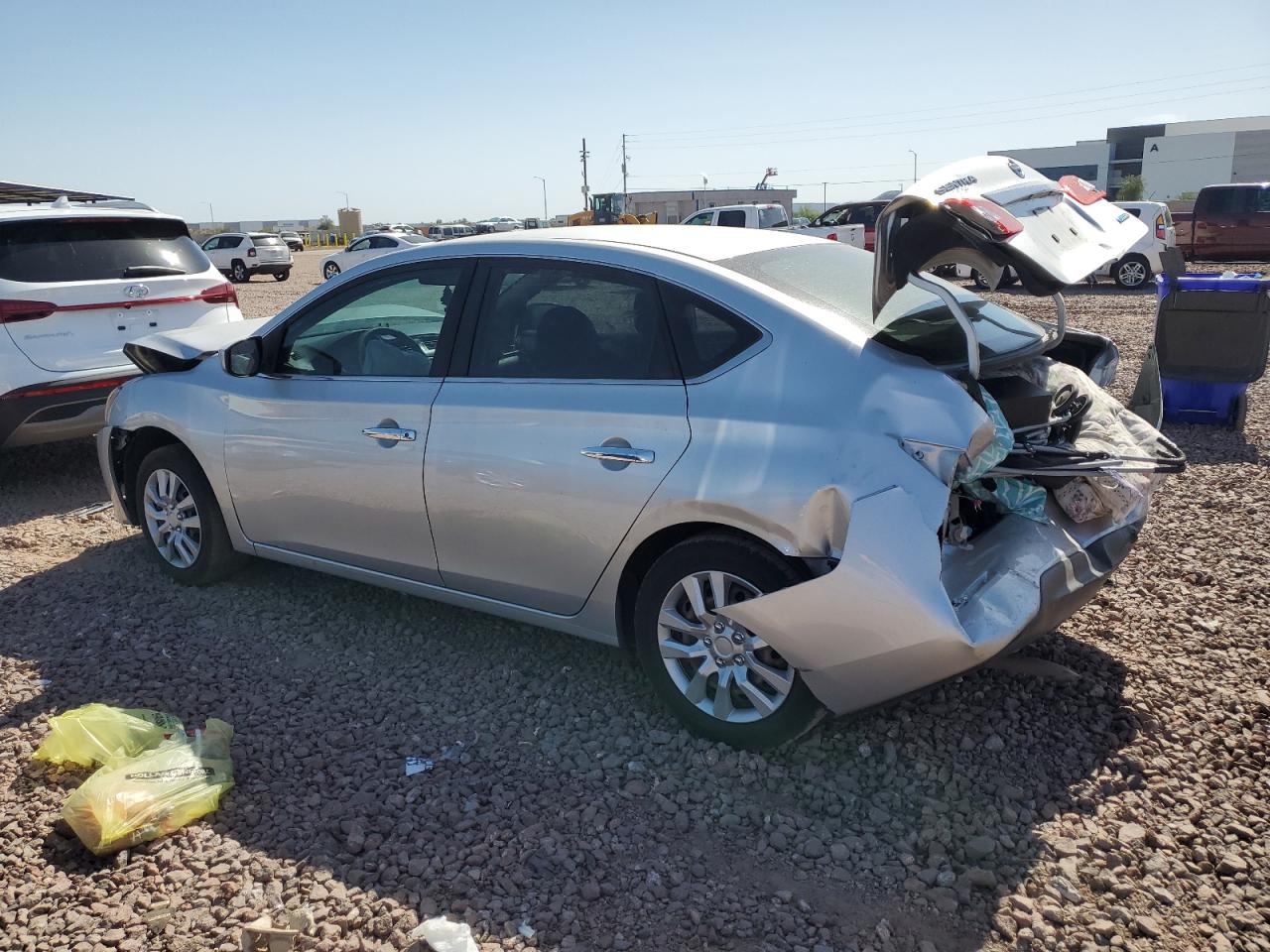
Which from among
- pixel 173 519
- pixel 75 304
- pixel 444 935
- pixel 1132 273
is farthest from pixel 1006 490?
pixel 1132 273

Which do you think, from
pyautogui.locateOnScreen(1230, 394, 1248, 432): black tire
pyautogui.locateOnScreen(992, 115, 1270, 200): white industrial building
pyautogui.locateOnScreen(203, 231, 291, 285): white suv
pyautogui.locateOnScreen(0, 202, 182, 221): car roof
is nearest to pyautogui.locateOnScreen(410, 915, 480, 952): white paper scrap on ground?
pyautogui.locateOnScreen(0, 202, 182, 221): car roof

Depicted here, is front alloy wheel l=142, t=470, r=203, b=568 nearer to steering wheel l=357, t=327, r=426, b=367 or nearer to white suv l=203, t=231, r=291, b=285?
steering wheel l=357, t=327, r=426, b=367

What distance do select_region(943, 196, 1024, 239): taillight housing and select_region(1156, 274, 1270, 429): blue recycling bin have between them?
5.37 metres

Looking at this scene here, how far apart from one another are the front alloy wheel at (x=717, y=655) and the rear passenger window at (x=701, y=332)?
71cm

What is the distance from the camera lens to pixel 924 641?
2934mm

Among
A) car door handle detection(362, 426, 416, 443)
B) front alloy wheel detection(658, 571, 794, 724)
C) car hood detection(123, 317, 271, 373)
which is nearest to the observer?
front alloy wheel detection(658, 571, 794, 724)

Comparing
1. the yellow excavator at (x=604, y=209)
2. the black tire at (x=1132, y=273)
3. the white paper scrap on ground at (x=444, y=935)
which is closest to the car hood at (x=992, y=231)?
the white paper scrap on ground at (x=444, y=935)

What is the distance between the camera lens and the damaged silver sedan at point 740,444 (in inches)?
119

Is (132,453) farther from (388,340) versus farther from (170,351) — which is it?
(388,340)

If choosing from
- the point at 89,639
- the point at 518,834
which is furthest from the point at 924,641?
the point at 89,639

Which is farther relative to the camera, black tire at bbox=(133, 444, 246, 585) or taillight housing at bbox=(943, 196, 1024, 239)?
black tire at bbox=(133, 444, 246, 585)

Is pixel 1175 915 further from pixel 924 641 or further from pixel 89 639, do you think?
pixel 89 639

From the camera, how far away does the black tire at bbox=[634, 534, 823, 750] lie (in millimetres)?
3184

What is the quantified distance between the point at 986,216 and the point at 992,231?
0.18 ft
